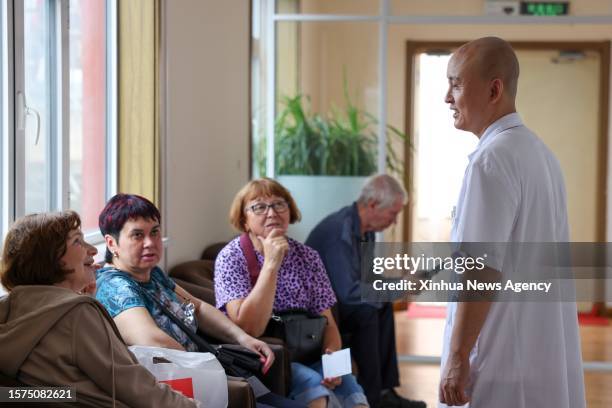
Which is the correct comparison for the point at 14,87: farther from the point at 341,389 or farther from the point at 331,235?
the point at 331,235

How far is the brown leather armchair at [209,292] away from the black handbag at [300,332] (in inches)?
3.9

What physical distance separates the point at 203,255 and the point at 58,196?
5.65 ft

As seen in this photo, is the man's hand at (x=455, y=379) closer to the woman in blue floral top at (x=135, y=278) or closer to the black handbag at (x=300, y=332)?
the woman in blue floral top at (x=135, y=278)

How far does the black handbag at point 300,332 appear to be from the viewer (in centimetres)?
373

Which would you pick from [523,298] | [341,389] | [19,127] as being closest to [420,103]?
[341,389]

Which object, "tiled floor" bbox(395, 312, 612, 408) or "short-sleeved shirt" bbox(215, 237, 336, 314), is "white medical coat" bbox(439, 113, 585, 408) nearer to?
"short-sleeved shirt" bbox(215, 237, 336, 314)

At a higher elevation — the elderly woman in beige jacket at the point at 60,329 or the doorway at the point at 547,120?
the doorway at the point at 547,120

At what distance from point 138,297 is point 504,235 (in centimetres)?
142

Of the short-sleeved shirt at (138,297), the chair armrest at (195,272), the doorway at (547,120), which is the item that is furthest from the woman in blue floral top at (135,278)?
the doorway at (547,120)

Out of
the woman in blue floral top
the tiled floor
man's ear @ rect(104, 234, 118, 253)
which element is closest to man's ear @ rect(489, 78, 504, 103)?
the woman in blue floral top

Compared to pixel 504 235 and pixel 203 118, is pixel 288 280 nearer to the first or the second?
pixel 203 118

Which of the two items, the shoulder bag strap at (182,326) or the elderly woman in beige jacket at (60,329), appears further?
the shoulder bag strap at (182,326)

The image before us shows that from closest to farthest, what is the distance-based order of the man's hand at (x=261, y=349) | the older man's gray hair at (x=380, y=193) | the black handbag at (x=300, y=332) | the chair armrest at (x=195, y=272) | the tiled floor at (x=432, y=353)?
the man's hand at (x=261, y=349)
the black handbag at (x=300, y=332)
the chair armrest at (x=195, y=272)
the older man's gray hair at (x=380, y=193)
the tiled floor at (x=432, y=353)

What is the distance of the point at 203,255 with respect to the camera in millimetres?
5215
